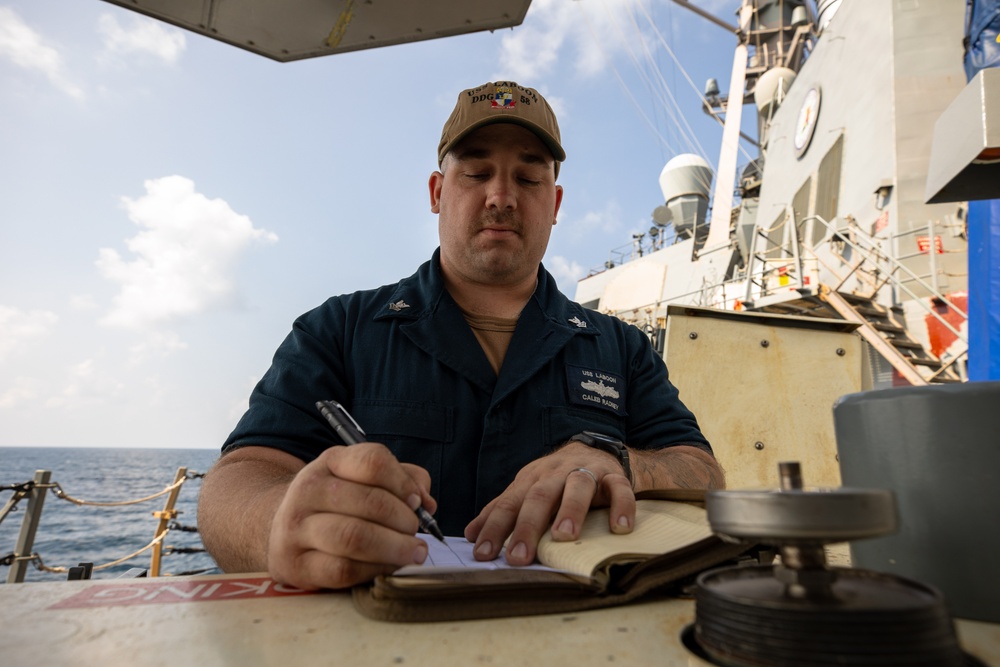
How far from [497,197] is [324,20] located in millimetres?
741

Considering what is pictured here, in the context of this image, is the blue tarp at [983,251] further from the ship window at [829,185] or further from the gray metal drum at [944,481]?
Answer: the ship window at [829,185]

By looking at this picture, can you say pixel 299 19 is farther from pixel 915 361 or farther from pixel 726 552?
pixel 915 361

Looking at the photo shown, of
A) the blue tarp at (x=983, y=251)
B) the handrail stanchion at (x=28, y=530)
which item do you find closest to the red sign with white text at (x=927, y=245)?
the blue tarp at (x=983, y=251)

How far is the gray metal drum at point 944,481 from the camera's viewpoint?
60cm

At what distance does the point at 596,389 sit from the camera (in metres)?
1.82

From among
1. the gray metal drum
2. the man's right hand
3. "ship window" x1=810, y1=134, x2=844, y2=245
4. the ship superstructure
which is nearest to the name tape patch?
the man's right hand

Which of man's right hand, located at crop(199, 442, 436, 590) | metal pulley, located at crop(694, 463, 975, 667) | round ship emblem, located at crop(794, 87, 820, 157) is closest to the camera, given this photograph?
metal pulley, located at crop(694, 463, 975, 667)

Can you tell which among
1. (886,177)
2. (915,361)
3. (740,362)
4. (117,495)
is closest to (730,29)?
(886,177)

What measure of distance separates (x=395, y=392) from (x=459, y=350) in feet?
0.74

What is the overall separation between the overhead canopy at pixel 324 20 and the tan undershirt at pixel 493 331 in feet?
3.06

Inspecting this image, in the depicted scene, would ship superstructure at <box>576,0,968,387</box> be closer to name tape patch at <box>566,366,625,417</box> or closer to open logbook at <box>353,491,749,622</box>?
name tape patch at <box>566,366,625,417</box>

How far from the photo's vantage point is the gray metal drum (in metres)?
0.60

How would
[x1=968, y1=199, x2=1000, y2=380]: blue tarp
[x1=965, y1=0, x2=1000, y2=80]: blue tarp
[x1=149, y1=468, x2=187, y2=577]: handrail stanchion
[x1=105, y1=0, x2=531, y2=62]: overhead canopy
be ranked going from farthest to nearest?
[x1=149, y1=468, x2=187, y2=577]: handrail stanchion < [x1=968, y1=199, x2=1000, y2=380]: blue tarp < [x1=965, y1=0, x2=1000, y2=80]: blue tarp < [x1=105, y1=0, x2=531, y2=62]: overhead canopy

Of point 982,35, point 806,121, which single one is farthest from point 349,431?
point 806,121
